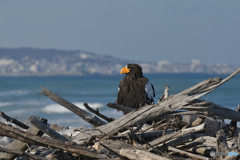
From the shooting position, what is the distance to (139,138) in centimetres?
374

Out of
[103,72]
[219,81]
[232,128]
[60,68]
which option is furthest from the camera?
[60,68]

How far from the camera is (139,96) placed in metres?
6.62

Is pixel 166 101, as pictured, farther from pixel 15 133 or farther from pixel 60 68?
pixel 60 68

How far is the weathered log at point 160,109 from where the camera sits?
3637 millimetres

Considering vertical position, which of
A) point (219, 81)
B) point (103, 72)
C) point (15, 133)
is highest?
point (103, 72)

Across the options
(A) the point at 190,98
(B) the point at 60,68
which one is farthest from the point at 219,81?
(B) the point at 60,68

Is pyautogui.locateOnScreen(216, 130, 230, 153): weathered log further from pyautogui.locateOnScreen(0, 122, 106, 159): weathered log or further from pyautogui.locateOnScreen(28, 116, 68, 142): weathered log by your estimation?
pyautogui.locateOnScreen(28, 116, 68, 142): weathered log

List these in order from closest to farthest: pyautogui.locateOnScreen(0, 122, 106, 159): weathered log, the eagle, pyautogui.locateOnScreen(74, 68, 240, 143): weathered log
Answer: pyautogui.locateOnScreen(0, 122, 106, 159): weathered log, pyautogui.locateOnScreen(74, 68, 240, 143): weathered log, the eagle

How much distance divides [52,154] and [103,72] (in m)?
111

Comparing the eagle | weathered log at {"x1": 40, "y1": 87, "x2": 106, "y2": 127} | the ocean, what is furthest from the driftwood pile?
the eagle

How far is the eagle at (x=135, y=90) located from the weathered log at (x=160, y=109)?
8.81 feet

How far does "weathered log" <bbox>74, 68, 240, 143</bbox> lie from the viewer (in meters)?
3.64

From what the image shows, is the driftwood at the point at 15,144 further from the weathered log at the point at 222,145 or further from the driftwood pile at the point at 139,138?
the weathered log at the point at 222,145

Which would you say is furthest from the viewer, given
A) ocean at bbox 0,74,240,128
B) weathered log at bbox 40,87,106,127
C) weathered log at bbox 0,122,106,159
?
ocean at bbox 0,74,240,128
